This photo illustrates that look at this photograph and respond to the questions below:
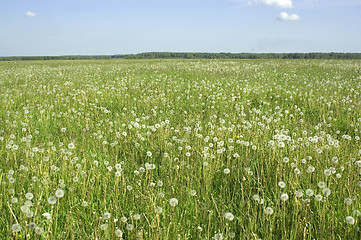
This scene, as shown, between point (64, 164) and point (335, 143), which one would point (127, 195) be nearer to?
point (64, 164)

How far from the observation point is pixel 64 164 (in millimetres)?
3348

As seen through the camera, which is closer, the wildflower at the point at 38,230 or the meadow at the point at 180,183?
the wildflower at the point at 38,230

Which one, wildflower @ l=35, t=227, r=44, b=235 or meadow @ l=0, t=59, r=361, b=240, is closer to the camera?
wildflower @ l=35, t=227, r=44, b=235

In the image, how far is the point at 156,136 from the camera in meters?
4.79

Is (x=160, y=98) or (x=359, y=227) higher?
(x=160, y=98)

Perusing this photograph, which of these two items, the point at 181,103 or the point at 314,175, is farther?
the point at 181,103

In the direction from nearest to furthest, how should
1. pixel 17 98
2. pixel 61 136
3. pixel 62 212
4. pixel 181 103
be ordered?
1. pixel 62 212
2. pixel 61 136
3. pixel 181 103
4. pixel 17 98

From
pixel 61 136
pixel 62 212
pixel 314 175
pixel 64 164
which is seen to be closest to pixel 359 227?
pixel 314 175

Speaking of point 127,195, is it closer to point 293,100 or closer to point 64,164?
point 64,164

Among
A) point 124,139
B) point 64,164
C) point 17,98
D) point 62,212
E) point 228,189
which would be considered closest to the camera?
point 62,212

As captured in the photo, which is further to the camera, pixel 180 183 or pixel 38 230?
pixel 180 183

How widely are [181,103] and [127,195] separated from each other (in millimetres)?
5163

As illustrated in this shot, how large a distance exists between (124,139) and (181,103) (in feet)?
10.9

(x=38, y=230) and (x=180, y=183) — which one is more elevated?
(x=38, y=230)
